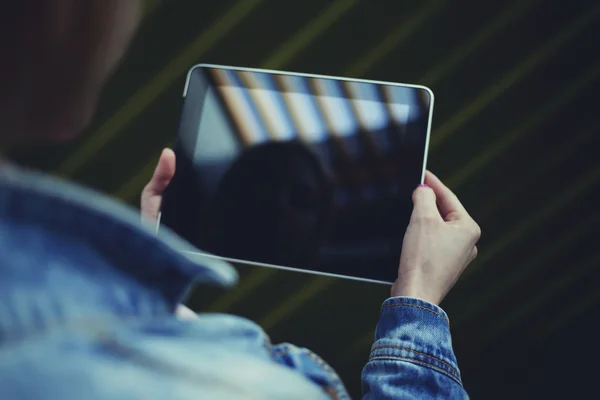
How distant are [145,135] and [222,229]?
0.34 meters

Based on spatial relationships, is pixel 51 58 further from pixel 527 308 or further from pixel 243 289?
pixel 527 308

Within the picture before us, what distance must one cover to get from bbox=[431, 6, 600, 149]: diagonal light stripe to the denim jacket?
2.17 feet

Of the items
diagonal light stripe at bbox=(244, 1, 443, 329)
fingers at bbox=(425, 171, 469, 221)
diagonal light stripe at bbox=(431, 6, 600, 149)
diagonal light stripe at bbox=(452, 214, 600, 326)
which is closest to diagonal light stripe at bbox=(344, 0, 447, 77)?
diagonal light stripe at bbox=(244, 1, 443, 329)

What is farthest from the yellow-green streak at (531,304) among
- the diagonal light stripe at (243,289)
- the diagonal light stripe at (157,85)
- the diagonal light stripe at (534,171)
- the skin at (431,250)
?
the diagonal light stripe at (157,85)

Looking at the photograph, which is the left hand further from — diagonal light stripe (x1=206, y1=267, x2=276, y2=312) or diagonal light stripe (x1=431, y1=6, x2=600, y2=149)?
diagonal light stripe (x1=431, y1=6, x2=600, y2=149)

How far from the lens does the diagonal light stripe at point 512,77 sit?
825 mm

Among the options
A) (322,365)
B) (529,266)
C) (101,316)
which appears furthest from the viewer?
(529,266)

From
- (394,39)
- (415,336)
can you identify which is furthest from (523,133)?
(415,336)

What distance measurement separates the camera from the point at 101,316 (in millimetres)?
197

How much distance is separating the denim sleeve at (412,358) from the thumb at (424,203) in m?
0.12

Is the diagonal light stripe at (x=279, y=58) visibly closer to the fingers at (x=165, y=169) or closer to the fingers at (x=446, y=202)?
the fingers at (x=165, y=169)

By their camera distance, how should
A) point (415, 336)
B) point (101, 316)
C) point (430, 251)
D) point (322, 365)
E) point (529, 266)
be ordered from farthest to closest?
point (529, 266) < point (430, 251) < point (415, 336) < point (322, 365) < point (101, 316)

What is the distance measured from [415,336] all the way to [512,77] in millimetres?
536

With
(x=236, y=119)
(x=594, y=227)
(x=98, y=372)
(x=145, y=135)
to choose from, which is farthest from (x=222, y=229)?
(x=594, y=227)
